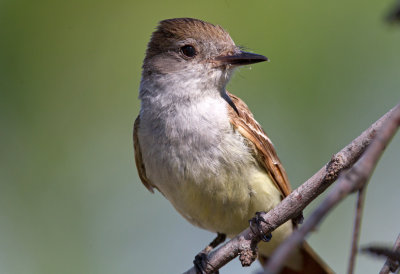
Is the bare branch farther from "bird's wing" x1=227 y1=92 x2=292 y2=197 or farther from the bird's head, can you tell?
the bird's head

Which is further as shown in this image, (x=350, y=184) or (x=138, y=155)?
(x=138, y=155)

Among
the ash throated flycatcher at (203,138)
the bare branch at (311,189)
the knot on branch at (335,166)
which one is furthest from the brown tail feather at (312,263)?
the knot on branch at (335,166)

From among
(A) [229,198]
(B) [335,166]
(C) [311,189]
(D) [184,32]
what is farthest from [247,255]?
(D) [184,32]

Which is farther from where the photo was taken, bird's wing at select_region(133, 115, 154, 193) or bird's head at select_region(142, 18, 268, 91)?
bird's wing at select_region(133, 115, 154, 193)

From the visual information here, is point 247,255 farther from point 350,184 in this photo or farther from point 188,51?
point 350,184

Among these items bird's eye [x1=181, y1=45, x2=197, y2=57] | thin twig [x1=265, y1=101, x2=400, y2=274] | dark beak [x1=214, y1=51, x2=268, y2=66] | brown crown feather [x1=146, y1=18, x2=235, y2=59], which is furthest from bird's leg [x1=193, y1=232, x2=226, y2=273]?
thin twig [x1=265, y1=101, x2=400, y2=274]

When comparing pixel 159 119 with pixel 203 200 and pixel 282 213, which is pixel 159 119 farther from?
pixel 282 213

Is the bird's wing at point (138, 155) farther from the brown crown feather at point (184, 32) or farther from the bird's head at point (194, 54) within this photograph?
the brown crown feather at point (184, 32)
